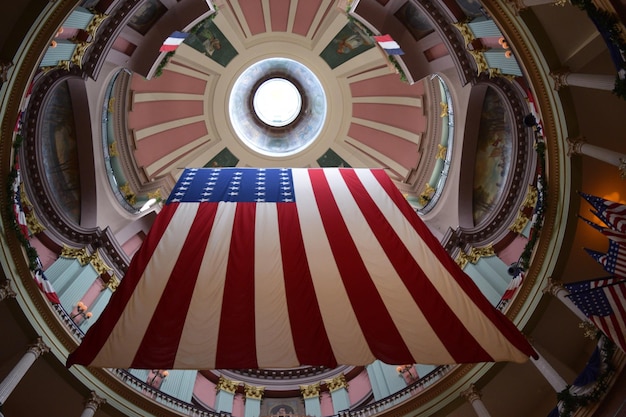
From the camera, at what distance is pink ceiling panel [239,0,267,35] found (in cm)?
2169

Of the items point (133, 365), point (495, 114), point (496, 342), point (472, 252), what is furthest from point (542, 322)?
point (133, 365)

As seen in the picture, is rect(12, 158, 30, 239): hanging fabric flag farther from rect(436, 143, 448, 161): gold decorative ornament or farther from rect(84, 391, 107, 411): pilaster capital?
rect(436, 143, 448, 161): gold decorative ornament

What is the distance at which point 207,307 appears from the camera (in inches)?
268

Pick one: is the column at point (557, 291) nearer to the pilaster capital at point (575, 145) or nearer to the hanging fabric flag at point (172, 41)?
the pilaster capital at point (575, 145)

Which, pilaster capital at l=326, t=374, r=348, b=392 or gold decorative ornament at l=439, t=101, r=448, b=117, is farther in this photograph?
gold decorative ornament at l=439, t=101, r=448, b=117

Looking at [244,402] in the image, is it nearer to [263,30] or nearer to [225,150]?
[225,150]

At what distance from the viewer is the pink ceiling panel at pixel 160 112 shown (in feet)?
68.0

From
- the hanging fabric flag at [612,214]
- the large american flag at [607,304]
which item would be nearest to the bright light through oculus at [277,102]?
the hanging fabric flag at [612,214]

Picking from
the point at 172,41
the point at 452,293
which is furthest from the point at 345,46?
the point at 452,293

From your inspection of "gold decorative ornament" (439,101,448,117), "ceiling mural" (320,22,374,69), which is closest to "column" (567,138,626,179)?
"gold decorative ornament" (439,101,448,117)

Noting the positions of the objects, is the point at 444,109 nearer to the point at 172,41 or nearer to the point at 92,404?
the point at 172,41

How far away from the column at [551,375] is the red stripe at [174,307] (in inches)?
320

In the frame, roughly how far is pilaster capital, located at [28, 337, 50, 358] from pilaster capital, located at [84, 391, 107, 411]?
176cm

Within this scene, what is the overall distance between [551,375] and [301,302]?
23.8 ft
